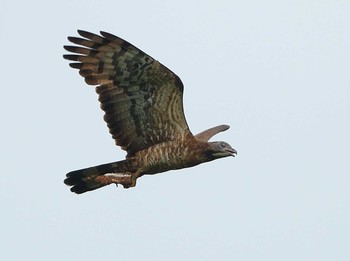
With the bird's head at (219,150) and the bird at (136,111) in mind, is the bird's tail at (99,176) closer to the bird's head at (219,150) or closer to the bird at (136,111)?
the bird at (136,111)

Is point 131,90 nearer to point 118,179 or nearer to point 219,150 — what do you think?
point 118,179

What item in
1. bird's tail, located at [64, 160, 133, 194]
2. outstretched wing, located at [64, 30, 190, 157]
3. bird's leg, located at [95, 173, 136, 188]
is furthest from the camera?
bird's tail, located at [64, 160, 133, 194]

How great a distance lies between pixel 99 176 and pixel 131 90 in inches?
64.9

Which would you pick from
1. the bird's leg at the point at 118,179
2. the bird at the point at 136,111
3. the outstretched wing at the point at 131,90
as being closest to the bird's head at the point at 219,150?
the bird at the point at 136,111

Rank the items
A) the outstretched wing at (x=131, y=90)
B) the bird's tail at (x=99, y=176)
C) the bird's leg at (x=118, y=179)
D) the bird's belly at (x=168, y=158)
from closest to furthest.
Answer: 1. the outstretched wing at (x=131, y=90)
2. the bird's belly at (x=168, y=158)
3. the bird's leg at (x=118, y=179)
4. the bird's tail at (x=99, y=176)

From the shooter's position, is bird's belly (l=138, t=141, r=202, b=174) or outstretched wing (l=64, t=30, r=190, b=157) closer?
outstretched wing (l=64, t=30, r=190, b=157)

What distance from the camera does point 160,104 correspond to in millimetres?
24641

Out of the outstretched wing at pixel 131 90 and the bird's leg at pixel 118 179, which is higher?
the outstretched wing at pixel 131 90

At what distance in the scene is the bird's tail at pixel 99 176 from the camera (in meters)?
25.0

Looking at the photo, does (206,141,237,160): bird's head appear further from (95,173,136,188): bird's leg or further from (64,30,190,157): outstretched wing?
(95,173,136,188): bird's leg

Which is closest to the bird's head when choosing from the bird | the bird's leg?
the bird

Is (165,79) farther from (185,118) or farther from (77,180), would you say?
(77,180)

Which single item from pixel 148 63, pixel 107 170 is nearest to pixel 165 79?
pixel 148 63

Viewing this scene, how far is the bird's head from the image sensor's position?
81.4ft
